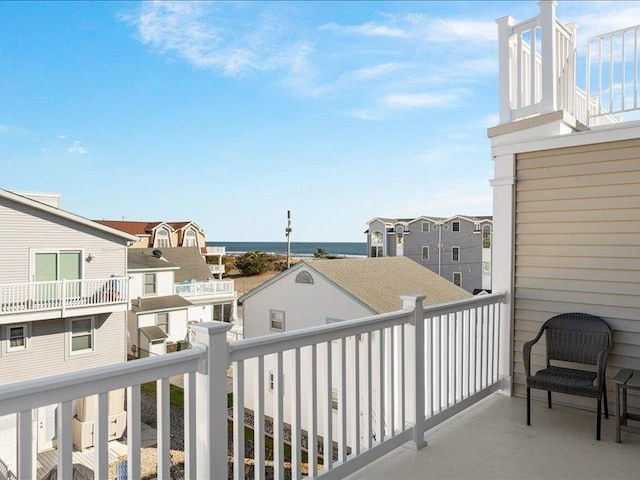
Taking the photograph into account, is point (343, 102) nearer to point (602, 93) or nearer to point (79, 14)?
point (79, 14)

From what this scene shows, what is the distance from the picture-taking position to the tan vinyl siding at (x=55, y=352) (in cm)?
1143

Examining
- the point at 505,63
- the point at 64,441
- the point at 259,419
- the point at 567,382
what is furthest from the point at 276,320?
the point at 64,441

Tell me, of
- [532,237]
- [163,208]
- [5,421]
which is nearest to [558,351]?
[532,237]

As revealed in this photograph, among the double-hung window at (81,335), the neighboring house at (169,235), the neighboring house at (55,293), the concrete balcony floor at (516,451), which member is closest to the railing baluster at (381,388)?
the concrete balcony floor at (516,451)

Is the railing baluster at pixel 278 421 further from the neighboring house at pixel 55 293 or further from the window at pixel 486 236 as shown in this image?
the window at pixel 486 236

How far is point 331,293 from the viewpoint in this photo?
11.1m

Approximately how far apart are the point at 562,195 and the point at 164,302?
15.3 meters

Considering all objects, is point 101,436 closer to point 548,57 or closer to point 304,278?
point 548,57

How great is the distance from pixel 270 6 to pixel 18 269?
29.2 feet

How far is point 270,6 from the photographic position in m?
12.0

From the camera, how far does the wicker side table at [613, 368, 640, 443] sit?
2.72 metres

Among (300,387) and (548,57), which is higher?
(548,57)

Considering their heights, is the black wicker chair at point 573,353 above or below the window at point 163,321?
above

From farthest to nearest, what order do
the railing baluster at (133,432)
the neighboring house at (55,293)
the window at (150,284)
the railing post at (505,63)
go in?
the window at (150,284) < the neighboring house at (55,293) < the railing post at (505,63) < the railing baluster at (133,432)
